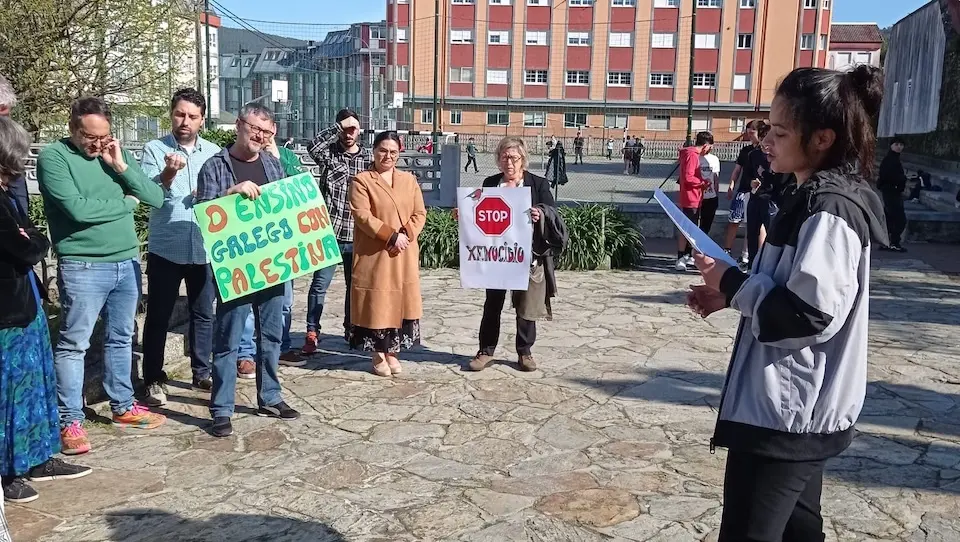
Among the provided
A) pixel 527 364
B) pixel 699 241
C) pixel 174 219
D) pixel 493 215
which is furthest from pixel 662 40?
pixel 699 241

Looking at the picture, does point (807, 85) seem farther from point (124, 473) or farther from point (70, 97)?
point (70, 97)

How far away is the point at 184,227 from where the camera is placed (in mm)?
5520

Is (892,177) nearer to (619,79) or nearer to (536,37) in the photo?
(619,79)

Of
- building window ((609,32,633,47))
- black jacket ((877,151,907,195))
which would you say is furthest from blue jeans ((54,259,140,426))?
building window ((609,32,633,47))

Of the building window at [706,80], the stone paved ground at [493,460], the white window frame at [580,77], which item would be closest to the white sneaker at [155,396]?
the stone paved ground at [493,460]

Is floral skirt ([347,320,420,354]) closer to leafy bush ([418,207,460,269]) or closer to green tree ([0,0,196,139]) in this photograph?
leafy bush ([418,207,460,269])

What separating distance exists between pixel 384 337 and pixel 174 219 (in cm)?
176

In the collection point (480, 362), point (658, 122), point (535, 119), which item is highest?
point (535, 119)

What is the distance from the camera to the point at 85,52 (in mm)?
12852

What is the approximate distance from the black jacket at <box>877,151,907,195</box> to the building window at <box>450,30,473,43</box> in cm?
4710

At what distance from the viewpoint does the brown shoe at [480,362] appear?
6707 mm

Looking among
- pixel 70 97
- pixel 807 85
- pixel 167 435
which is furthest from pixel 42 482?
pixel 70 97

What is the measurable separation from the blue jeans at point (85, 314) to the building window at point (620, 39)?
181 ft

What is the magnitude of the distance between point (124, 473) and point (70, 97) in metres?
10.0
